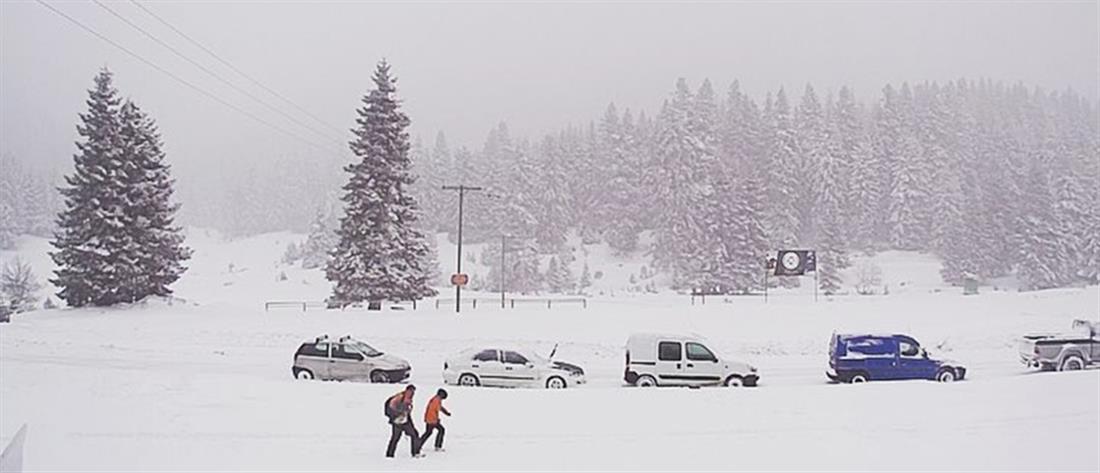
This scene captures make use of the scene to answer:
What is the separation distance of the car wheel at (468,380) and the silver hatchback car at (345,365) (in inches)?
54.8

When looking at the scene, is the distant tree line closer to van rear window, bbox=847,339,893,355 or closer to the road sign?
the road sign

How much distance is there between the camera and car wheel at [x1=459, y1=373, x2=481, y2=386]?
1536 centimetres

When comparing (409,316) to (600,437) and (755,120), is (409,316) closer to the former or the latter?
(600,437)

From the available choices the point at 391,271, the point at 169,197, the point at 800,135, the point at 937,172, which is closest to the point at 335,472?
the point at 391,271

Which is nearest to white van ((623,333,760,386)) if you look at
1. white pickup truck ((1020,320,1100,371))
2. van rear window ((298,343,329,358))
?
van rear window ((298,343,329,358))

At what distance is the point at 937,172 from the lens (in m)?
35.5

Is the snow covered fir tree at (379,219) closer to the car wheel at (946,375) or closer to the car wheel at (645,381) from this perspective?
the car wheel at (645,381)

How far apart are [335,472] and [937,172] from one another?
32324mm

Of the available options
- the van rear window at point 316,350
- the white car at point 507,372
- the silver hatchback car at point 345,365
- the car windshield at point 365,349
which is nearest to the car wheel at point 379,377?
the silver hatchback car at point 345,365

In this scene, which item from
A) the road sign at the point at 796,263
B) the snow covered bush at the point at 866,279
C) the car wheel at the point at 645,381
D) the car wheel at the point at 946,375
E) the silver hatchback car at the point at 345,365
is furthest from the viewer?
the snow covered bush at the point at 866,279

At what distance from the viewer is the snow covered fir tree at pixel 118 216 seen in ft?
81.0

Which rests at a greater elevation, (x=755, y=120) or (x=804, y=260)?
(x=755, y=120)

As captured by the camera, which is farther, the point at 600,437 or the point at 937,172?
the point at 937,172

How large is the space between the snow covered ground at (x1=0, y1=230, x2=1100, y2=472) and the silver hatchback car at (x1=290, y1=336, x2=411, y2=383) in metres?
0.47
